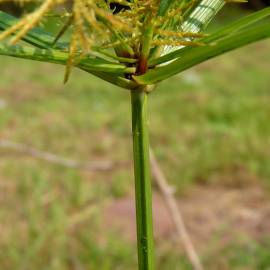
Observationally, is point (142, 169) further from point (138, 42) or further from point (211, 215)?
point (211, 215)

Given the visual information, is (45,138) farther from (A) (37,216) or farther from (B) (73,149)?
(A) (37,216)

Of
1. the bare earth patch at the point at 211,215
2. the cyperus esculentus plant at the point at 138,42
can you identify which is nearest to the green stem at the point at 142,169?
the cyperus esculentus plant at the point at 138,42

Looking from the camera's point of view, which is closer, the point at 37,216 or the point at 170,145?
the point at 37,216

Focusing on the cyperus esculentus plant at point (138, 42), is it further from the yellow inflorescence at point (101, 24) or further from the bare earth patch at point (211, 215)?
the bare earth patch at point (211, 215)

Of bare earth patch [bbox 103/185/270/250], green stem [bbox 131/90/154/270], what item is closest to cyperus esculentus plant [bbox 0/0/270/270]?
green stem [bbox 131/90/154/270]

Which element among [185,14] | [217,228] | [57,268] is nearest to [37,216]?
[57,268]

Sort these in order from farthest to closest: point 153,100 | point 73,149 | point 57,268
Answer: point 153,100 < point 73,149 < point 57,268
